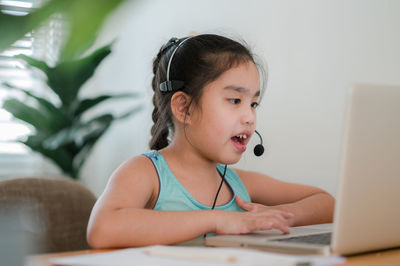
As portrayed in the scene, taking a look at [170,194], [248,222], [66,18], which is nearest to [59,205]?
[170,194]

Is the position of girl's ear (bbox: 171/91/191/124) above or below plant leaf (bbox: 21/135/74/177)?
above

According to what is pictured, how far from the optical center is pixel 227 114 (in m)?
1.06

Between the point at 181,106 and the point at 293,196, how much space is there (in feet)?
1.32

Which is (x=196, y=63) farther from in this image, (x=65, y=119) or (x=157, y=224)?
(x=65, y=119)

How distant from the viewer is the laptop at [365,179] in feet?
1.94

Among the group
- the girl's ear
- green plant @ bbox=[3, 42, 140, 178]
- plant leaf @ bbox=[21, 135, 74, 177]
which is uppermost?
the girl's ear

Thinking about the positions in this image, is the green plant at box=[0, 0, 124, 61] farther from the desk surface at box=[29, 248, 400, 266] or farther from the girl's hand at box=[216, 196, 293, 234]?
the girl's hand at box=[216, 196, 293, 234]

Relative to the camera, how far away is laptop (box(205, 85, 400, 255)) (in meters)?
0.59

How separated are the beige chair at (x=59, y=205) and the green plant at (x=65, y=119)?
981 mm

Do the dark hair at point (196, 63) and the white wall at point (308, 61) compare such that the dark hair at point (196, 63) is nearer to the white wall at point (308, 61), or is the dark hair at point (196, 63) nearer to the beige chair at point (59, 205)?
the beige chair at point (59, 205)

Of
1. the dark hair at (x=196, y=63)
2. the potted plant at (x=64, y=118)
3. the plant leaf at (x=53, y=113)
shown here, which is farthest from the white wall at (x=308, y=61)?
the plant leaf at (x=53, y=113)

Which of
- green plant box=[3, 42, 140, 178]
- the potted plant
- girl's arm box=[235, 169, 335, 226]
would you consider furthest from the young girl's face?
green plant box=[3, 42, 140, 178]

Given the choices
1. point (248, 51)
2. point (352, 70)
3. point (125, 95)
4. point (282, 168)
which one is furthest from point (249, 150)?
point (125, 95)

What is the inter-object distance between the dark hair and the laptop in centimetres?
50
